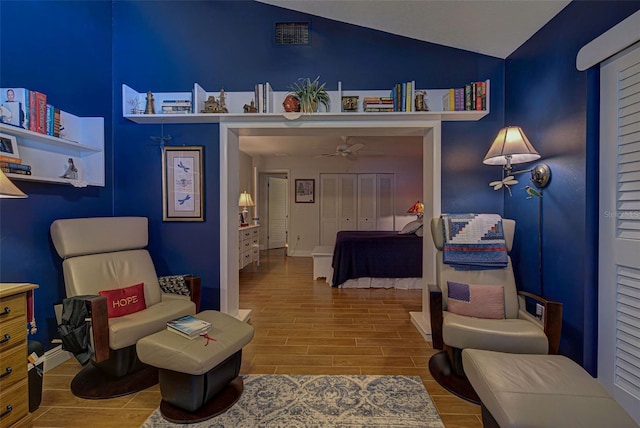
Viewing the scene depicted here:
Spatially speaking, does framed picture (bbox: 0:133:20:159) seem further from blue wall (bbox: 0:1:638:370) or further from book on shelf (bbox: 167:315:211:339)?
book on shelf (bbox: 167:315:211:339)

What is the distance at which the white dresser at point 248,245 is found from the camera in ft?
15.9

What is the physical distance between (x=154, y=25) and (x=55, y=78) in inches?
42.7

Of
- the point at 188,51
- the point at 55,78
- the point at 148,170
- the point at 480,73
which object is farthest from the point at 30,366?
the point at 480,73

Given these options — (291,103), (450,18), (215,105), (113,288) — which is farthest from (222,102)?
(450,18)

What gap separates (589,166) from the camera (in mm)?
1896

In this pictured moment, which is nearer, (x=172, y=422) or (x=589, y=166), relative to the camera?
(x=172, y=422)

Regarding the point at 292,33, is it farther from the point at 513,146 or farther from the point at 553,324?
the point at 553,324

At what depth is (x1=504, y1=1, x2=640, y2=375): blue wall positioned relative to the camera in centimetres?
189

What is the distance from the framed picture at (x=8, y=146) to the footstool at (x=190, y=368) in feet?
4.78

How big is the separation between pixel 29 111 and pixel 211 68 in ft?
4.93

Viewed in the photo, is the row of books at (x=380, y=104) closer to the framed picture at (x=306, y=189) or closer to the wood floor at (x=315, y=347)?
the wood floor at (x=315, y=347)

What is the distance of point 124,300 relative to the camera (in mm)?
2184

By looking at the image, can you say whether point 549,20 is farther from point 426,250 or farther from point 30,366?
point 30,366

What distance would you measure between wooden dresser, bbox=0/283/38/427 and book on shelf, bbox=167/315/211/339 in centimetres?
69
